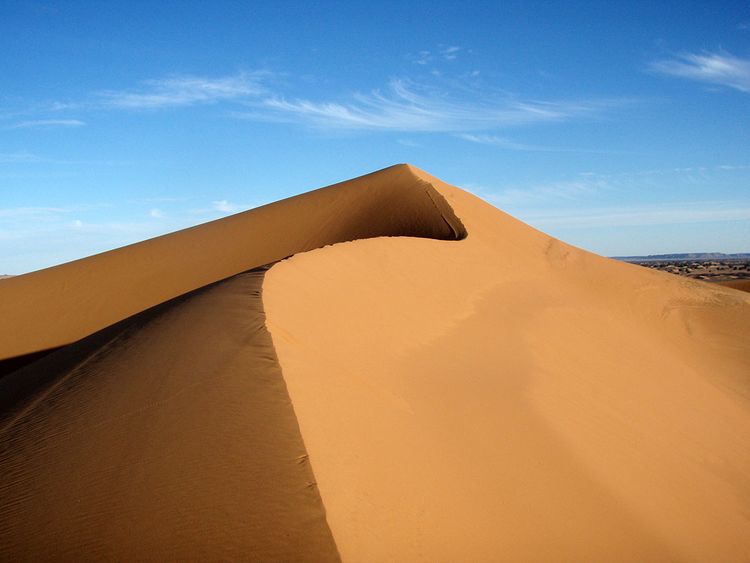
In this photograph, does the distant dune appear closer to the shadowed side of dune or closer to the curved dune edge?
the shadowed side of dune

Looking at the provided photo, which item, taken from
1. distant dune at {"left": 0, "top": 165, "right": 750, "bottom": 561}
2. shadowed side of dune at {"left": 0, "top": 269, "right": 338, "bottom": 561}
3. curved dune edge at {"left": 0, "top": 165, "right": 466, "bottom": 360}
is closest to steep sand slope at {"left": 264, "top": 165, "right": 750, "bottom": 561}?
distant dune at {"left": 0, "top": 165, "right": 750, "bottom": 561}

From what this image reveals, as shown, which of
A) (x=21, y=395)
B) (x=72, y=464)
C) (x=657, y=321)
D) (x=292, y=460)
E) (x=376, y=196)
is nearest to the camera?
(x=292, y=460)

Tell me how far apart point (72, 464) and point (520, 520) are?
348 centimetres

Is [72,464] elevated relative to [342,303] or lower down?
lower down

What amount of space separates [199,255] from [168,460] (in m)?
16.6

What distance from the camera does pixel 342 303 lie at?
27.7 feet

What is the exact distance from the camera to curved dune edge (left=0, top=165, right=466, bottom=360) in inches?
662

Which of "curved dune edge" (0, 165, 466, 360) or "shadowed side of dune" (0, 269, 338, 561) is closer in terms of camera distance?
"shadowed side of dune" (0, 269, 338, 561)

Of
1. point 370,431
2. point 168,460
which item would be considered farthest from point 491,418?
point 168,460

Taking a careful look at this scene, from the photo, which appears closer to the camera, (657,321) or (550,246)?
(657,321)

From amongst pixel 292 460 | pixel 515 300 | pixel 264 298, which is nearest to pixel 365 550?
pixel 292 460

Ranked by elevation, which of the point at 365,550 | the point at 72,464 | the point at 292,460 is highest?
the point at 72,464

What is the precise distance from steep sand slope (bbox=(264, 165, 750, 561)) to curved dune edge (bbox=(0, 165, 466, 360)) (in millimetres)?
5858

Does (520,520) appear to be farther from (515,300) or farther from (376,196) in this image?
(376,196)
